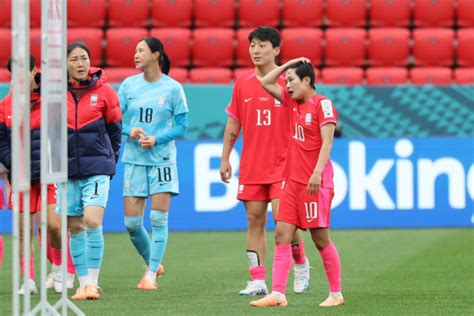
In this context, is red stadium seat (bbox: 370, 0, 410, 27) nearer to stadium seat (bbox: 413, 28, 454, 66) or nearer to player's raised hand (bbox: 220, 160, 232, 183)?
stadium seat (bbox: 413, 28, 454, 66)

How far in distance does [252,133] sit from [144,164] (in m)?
1.09

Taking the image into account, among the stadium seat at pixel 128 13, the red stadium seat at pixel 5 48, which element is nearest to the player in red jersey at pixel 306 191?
the red stadium seat at pixel 5 48

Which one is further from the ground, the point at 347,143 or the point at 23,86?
the point at 23,86

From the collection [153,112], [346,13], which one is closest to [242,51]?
[346,13]

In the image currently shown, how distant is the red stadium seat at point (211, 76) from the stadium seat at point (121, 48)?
1.30 metres

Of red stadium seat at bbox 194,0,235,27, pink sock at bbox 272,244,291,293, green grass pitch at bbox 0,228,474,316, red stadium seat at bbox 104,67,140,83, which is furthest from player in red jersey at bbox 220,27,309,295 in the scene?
red stadium seat at bbox 194,0,235,27

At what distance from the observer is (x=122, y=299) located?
30.2ft

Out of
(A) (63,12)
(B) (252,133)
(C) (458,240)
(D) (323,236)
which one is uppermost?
(A) (63,12)

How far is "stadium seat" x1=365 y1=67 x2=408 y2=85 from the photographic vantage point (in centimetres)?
1853

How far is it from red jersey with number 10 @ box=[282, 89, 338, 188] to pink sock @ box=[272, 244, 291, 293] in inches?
19.3

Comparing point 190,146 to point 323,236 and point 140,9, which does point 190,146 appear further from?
point 323,236

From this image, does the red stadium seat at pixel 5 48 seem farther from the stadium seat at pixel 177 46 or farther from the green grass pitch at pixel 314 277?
the green grass pitch at pixel 314 277

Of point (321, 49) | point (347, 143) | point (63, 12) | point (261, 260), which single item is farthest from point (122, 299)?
point (321, 49)

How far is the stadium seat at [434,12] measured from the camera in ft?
67.5
